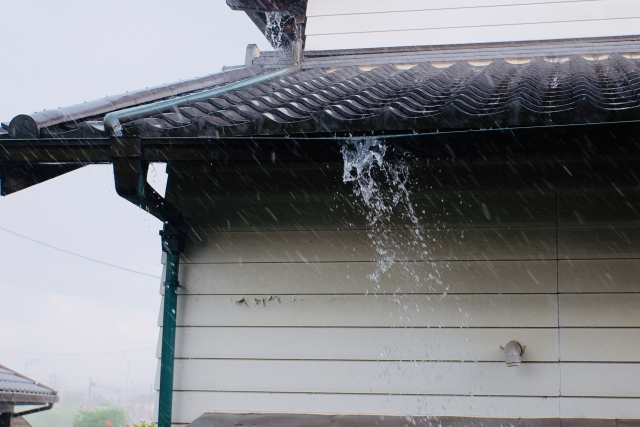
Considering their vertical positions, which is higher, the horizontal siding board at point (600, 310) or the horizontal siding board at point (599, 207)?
the horizontal siding board at point (599, 207)

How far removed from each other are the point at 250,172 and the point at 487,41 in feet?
8.54

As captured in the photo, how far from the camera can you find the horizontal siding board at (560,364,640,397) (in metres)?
3.32

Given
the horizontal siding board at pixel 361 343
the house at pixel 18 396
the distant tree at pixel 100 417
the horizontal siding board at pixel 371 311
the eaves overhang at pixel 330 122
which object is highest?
the eaves overhang at pixel 330 122

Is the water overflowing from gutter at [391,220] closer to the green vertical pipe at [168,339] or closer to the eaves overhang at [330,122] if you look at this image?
the eaves overhang at [330,122]

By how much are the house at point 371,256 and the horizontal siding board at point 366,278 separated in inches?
0.4

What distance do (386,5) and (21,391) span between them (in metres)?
8.29

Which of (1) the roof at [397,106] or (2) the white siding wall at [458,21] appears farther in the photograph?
(2) the white siding wall at [458,21]

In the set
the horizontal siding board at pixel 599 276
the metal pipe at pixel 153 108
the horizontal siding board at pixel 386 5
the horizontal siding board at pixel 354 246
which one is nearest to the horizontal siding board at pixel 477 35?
the horizontal siding board at pixel 386 5

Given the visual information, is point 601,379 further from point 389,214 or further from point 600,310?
point 389,214

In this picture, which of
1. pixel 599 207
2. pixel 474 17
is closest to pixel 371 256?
pixel 599 207

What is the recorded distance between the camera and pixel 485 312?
3525 millimetres

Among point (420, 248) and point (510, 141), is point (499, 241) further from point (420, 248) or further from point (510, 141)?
point (510, 141)

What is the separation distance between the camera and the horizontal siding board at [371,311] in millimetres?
3502

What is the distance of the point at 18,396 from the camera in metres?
9.92
